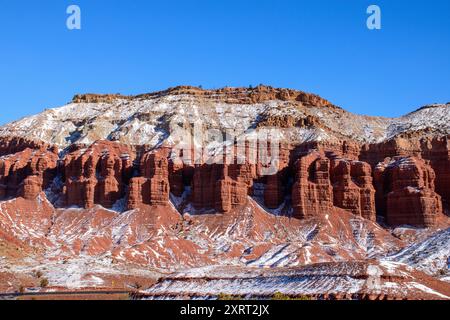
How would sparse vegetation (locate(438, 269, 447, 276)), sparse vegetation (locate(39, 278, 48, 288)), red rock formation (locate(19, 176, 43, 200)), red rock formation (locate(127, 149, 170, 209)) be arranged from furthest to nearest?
red rock formation (locate(19, 176, 43, 200)) → red rock formation (locate(127, 149, 170, 209)) → sparse vegetation (locate(39, 278, 48, 288)) → sparse vegetation (locate(438, 269, 447, 276))

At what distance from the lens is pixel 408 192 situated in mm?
180500

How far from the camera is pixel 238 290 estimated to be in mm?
98000

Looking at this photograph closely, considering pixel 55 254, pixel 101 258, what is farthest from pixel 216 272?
pixel 55 254

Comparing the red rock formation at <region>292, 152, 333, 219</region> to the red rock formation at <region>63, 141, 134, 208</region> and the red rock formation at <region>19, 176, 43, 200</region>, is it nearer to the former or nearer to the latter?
the red rock formation at <region>63, 141, 134, 208</region>

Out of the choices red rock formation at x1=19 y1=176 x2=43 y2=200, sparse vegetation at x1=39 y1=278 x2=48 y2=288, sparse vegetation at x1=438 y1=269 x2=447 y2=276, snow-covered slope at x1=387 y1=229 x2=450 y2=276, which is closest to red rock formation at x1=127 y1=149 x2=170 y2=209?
red rock formation at x1=19 y1=176 x2=43 y2=200

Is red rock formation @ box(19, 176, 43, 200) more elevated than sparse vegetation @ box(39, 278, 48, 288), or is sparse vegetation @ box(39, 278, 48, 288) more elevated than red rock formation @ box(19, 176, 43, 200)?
red rock formation @ box(19, 176, 43, 200)

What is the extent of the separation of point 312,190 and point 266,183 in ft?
46.2

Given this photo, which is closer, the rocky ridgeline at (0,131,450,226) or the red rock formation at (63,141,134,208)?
the rocky ridgeline at (0,131,450,226)

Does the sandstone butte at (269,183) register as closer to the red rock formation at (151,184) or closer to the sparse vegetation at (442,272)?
the red rock formation at (151,184)

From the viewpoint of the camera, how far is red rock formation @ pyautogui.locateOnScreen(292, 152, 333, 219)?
7082 inches

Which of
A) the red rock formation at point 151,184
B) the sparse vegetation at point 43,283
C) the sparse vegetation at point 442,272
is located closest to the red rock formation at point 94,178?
the red rock formation at point 151,184

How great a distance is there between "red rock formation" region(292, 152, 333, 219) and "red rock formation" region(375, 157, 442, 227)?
623 inches

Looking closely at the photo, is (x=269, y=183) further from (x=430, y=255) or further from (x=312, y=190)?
(x=430, y=255)

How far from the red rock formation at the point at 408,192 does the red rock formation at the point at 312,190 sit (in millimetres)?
15813
